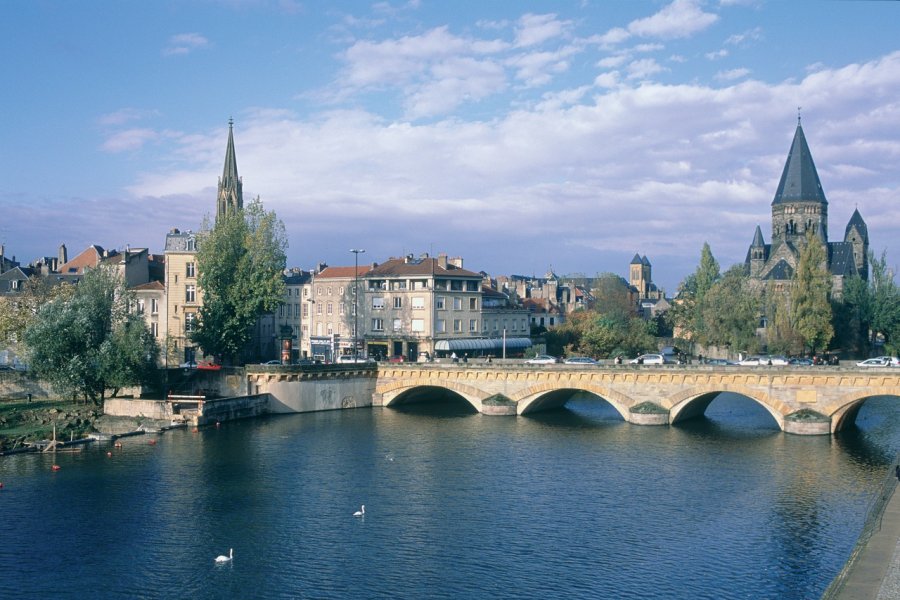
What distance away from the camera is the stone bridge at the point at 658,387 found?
6281cm

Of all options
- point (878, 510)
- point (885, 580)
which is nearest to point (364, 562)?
point (885, 580)

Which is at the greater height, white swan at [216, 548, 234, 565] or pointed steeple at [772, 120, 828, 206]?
pointed steeple at [772, 120, 828, 206]

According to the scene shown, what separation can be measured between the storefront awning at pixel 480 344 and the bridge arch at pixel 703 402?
32460mm

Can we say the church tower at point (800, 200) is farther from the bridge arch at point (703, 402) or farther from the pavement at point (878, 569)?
the pavement at point (878, 569)

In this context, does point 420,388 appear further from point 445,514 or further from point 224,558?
point 224,558

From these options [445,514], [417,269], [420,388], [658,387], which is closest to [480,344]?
[417,269]

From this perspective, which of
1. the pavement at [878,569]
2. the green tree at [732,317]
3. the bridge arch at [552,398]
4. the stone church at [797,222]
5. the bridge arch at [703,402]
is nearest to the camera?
the pavement at [878,569]

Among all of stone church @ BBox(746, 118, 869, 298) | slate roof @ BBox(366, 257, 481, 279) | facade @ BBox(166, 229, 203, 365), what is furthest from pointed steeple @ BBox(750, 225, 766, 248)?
facade @ BBox(166, 229, 203, 365)

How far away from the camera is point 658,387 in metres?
69.8

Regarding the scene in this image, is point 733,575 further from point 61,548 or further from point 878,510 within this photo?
point 61,548

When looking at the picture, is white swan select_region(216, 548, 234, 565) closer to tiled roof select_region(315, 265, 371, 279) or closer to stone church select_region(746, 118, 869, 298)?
tiled roof select_region(315, 265, 371, 279)

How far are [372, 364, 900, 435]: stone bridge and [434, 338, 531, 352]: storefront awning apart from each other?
1214 cm

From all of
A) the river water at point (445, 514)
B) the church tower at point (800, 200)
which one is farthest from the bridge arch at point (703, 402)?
the church tower at point (800, 200)

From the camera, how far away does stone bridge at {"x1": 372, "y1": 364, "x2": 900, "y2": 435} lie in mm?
62812
